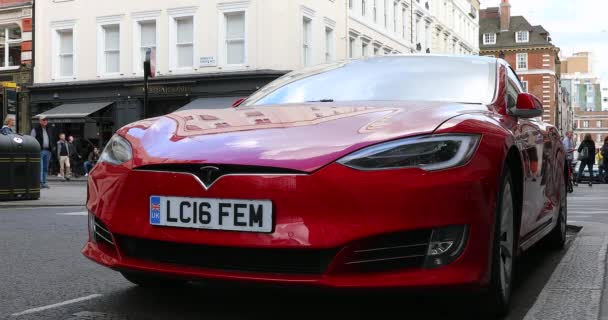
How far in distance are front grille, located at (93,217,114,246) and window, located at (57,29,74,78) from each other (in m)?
27.5

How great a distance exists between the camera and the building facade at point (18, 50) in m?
29.7

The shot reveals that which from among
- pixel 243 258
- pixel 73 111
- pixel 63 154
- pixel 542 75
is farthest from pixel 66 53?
pixel 542 75

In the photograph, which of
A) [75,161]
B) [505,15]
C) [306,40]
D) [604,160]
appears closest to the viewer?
[604,160]

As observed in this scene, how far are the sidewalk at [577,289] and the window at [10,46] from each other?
29.6 meters

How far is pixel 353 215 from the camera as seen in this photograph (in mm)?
2654

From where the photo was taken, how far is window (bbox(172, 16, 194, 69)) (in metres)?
26.9

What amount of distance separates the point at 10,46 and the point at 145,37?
7064 mm

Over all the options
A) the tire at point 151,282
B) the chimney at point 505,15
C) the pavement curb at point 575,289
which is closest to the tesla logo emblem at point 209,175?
the tire at point 151,282

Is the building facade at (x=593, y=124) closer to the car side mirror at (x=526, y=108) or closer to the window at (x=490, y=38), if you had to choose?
the window at (x=490, y=38)

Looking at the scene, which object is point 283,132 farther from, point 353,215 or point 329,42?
point 329,42

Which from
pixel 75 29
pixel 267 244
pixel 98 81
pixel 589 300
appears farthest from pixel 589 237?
pixel 75 29

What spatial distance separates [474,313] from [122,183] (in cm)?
166

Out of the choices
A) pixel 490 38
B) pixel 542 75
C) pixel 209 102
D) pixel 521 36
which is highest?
pixel 490 38

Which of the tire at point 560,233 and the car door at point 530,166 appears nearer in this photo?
the car door at point 530,166
